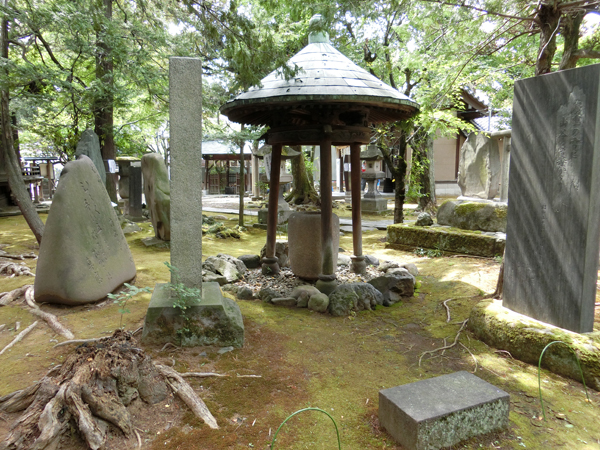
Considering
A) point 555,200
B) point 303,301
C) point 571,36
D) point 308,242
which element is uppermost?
point 571,36

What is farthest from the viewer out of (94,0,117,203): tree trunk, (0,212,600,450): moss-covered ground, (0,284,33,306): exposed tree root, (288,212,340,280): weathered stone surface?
(94,0,117,203): tree trunk

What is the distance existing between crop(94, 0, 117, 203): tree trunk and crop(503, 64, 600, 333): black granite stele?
26.5 feet

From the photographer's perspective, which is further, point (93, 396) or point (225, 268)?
point (225, 268)

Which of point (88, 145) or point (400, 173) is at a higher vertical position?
point (88, 145)

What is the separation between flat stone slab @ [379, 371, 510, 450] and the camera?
7.75 ft

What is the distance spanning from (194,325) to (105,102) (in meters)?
8.10

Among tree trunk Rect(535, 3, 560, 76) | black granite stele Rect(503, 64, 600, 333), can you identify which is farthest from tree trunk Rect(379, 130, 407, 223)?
black granite stele Rect(503, 64, 600, 333)

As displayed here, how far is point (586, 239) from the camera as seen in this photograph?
11.1 ft

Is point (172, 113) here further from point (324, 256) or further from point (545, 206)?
point (545, 206)

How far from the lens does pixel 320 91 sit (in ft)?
15.5

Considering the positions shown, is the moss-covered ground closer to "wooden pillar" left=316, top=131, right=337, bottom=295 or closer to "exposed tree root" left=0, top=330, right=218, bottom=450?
"exposed tree root" left=0, top=330, right=218, bottom=450

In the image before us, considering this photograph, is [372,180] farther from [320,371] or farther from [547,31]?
[320,371]

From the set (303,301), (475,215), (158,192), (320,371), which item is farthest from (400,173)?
(320,371)

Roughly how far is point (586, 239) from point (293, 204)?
12.8 metres
